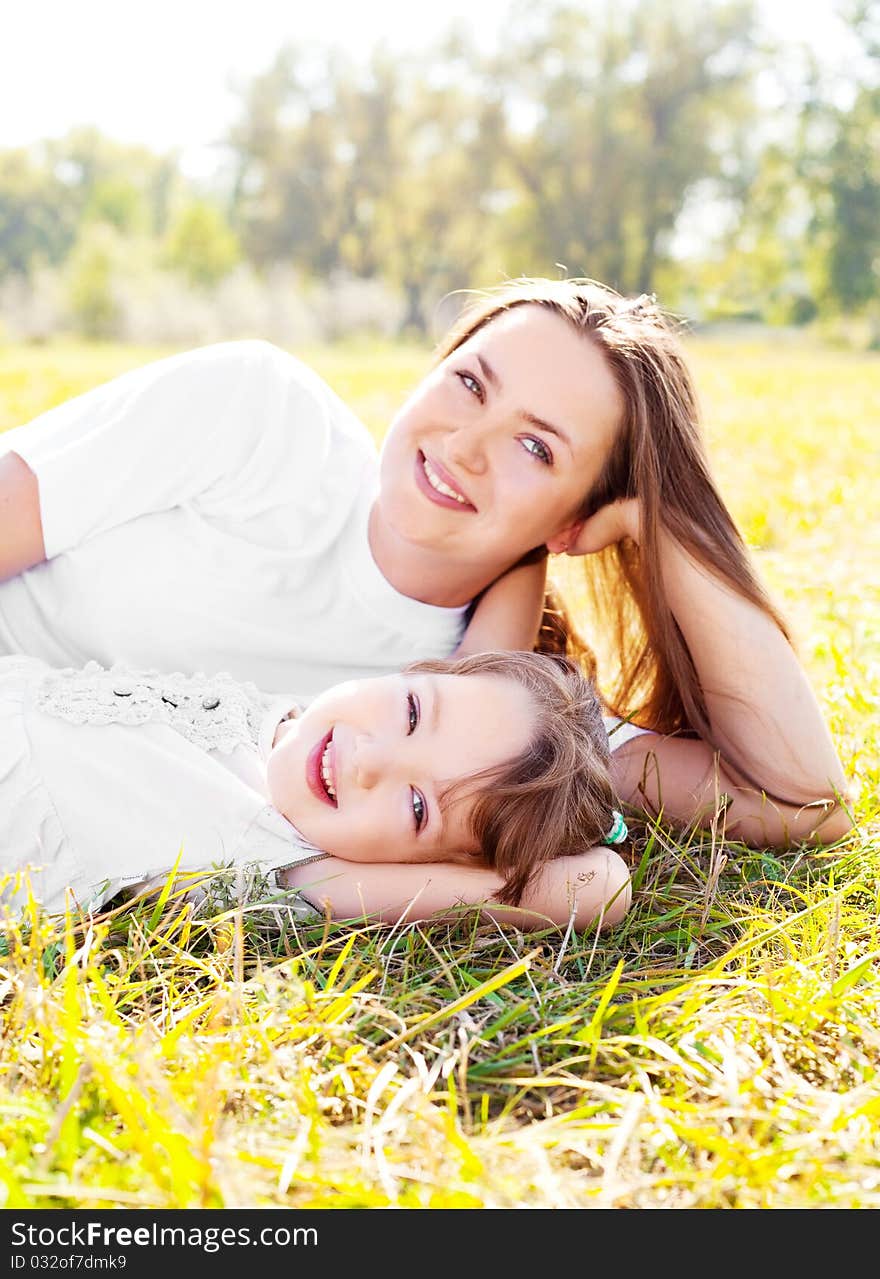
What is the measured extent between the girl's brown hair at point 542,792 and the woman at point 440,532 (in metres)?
0.50

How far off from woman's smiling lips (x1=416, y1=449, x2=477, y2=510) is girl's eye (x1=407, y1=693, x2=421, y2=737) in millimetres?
651

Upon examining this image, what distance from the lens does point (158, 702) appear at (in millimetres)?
2523

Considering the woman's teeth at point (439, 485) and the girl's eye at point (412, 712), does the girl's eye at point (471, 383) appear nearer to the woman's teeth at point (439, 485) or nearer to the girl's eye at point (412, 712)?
the woman's teeth at point (439, 485)

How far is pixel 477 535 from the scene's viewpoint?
2.86 meters

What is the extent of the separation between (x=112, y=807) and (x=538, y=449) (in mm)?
1277

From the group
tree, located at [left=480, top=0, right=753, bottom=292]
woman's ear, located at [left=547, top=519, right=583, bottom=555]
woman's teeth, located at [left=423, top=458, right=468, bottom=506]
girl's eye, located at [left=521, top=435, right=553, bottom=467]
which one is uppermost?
tree, located at [left=480, top=0, right=753, bottom=292]

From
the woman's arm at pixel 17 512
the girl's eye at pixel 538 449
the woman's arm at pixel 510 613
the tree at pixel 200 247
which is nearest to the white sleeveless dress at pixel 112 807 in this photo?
the woman's arm at pixel 17 512

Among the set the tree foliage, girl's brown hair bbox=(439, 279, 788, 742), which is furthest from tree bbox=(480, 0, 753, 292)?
girl's brown hair bbox=(439, 279, 788, 742)

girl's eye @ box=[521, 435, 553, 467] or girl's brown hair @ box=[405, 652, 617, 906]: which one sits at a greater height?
girl's eye @ box=[521, 435, 553, 467]

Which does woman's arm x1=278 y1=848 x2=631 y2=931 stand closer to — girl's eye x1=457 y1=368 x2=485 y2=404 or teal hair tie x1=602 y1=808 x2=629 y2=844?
teal hair tie x1=602 y1=808 x2=629 y2=844

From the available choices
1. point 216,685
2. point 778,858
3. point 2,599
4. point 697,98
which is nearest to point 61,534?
point 2,599

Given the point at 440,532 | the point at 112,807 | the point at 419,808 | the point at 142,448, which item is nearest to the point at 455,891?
the point at 419,808

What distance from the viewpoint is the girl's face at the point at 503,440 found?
2.77 metres

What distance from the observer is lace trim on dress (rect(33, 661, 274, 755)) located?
2.45 m
